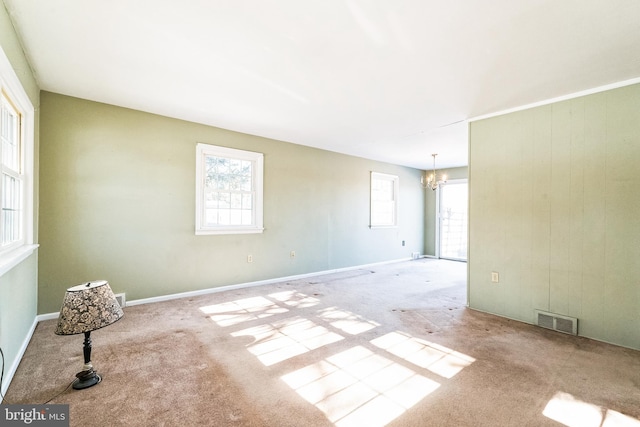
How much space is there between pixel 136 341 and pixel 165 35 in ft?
8.87

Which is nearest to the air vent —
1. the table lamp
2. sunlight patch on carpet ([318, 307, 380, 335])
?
sunlight patch on carpet ([318, 307, 380, 335])

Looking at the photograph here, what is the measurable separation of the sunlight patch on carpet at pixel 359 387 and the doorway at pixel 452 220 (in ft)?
20.5

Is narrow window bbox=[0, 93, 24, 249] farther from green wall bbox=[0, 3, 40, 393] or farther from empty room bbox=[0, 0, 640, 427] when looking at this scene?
green wall bbox=[0, 3, 40, 393]

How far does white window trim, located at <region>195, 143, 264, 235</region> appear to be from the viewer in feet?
14.0

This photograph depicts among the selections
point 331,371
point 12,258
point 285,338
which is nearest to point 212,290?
point 285,338

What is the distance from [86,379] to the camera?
2.04 m

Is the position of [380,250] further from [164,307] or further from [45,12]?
[45,12]

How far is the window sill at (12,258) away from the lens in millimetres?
1849

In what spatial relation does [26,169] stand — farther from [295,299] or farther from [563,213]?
[563,213]

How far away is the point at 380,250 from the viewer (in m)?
7.00

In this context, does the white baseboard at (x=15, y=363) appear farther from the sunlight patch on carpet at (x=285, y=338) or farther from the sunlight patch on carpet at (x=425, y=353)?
the sunlight patch on carpet at (x=425, y=353)

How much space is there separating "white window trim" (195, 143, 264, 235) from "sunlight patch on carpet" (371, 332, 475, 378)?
2.82 metres

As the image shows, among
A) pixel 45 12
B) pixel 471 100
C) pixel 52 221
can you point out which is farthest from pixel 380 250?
pixel 45 12

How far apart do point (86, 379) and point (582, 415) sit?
3.27m
